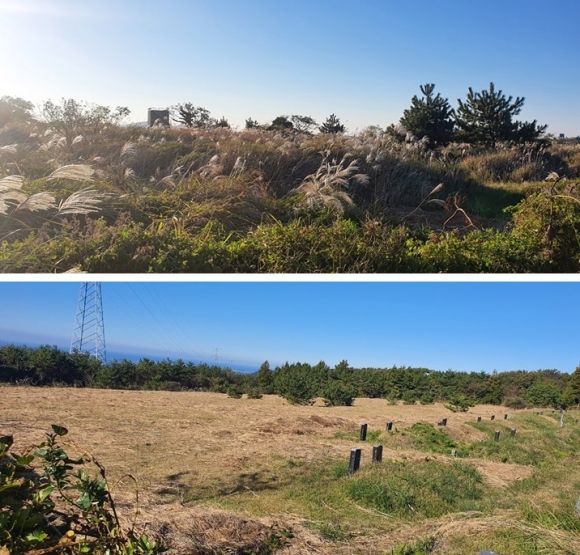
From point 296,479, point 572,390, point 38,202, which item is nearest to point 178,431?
point 296,479

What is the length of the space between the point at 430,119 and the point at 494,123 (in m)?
2.70

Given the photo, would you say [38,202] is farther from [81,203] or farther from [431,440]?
[431,440]

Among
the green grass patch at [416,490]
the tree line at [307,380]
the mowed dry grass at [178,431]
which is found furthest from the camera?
the tree line at [307,380]

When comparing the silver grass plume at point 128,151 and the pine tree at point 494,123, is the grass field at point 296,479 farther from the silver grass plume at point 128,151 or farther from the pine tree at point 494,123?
the pine tree at point 494,123

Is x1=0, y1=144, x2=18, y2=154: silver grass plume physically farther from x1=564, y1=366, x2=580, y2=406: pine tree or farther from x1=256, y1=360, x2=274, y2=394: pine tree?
x1=564, y1=366, x2=580, y2=406: pine tree

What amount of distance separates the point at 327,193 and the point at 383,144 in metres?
6.73

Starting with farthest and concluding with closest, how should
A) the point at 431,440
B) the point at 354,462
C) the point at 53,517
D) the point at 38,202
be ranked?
1. the point at 431,440
2. the point at 38,202
3. the point at 354,462
4. the point at 53,517

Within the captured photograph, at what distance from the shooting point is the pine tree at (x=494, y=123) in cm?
2067

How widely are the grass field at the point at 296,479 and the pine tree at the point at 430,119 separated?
14394 mm

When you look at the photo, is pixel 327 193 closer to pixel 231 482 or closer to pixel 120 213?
pixel 120 213

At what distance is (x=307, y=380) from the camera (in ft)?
31.7

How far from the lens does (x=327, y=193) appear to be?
7.77m

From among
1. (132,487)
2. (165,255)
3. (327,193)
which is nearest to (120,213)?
(165,255)

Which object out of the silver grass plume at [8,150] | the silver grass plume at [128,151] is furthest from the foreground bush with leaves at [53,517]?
the silver grass plume at [8,150]
